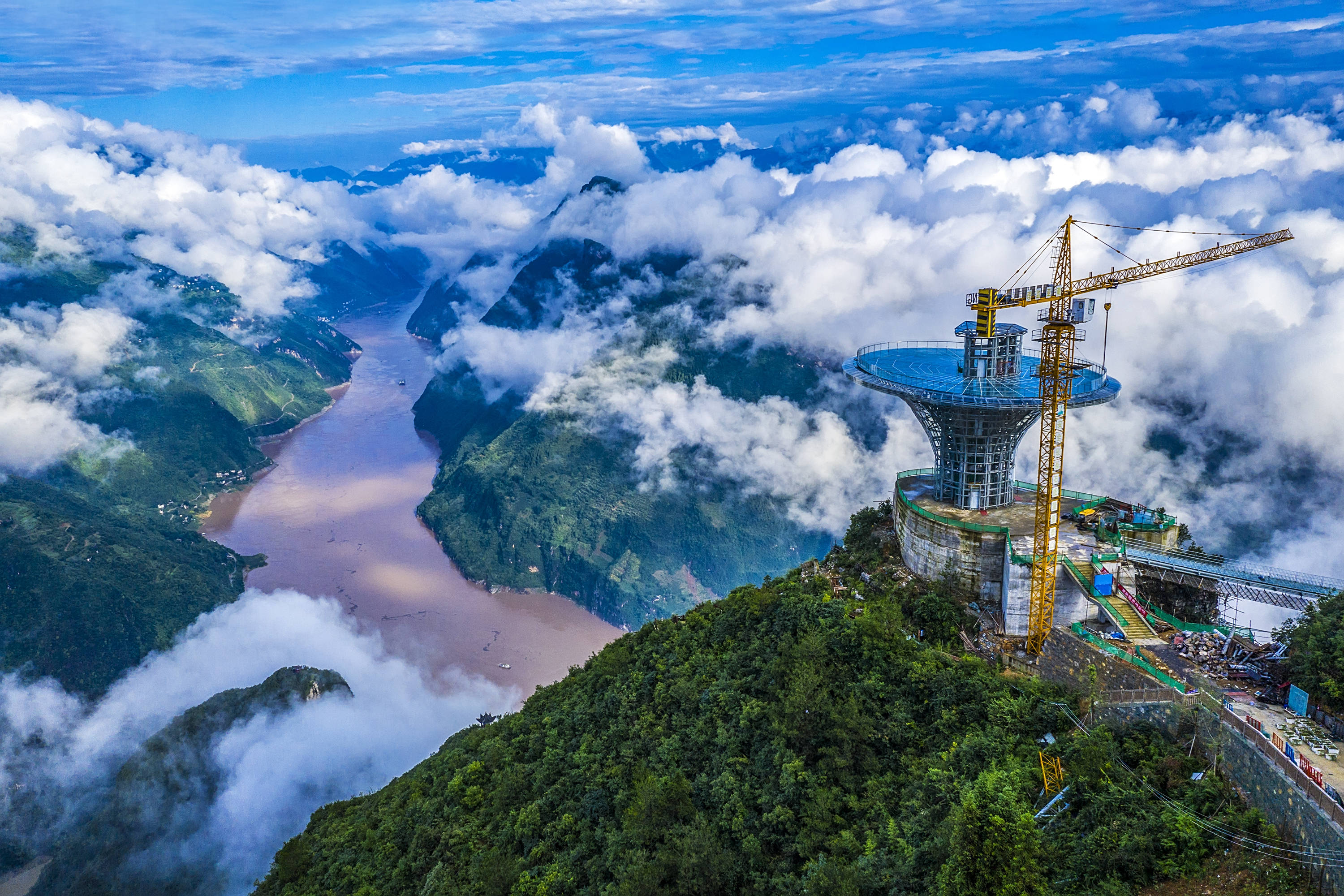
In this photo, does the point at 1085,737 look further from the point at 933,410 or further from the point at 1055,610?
the point at 933,410

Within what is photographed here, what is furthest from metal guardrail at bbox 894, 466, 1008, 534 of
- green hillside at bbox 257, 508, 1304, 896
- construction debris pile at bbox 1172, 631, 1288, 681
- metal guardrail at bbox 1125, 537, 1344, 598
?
construction debris pile at bbox 1172, 631, 1288, 681

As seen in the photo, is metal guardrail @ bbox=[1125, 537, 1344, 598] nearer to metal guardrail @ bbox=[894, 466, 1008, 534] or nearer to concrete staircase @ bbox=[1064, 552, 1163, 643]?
concrete staircase @ bbox=[1064, 552, 1163, 643]

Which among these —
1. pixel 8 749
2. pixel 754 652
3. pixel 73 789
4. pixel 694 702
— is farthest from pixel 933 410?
pixel 8 749

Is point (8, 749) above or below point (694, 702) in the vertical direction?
below

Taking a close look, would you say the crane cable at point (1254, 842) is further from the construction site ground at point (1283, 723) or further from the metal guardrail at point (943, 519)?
the metal guardrail at point (943, 519)

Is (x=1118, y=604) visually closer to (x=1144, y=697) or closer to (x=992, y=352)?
(x=1144, y=697)
